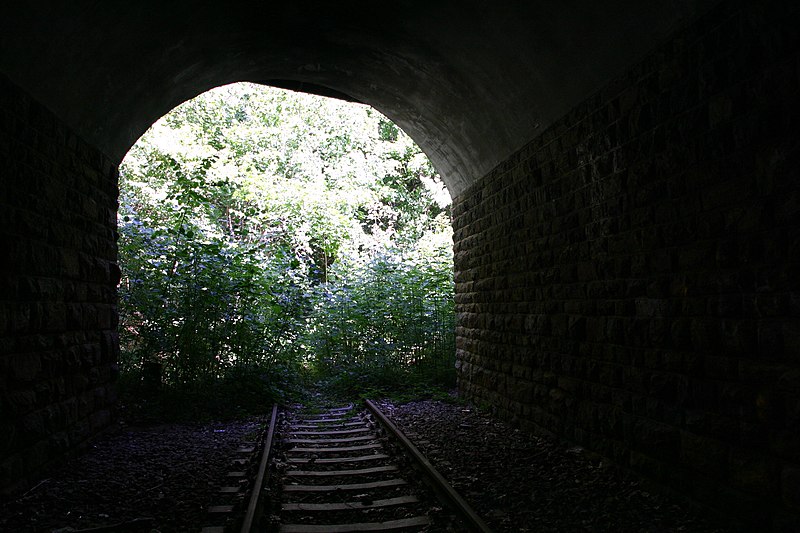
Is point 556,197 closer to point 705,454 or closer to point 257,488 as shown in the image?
point 705,454

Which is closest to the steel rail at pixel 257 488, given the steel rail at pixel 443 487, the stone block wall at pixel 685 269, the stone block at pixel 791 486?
the steel rail at pixel 443 487

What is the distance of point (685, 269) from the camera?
3977mm

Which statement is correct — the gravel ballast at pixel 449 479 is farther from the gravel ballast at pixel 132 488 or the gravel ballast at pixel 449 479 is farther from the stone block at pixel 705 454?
the stone block at pixel 705 454

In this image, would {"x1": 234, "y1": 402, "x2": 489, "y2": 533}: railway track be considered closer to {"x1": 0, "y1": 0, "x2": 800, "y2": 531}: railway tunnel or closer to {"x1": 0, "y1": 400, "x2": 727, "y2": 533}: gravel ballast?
{"x1": 0, "y1": 400, "x2": 727, "y2": 533}: gravel ballast

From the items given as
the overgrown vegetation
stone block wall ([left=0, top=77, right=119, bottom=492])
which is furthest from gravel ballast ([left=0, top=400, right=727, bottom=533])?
the overgrown vegetation

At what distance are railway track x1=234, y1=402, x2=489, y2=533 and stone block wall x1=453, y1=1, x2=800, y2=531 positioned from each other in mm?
1611

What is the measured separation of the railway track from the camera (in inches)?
150

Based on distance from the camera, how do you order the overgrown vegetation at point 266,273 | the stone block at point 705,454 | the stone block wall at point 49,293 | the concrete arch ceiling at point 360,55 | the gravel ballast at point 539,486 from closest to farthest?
the stone block at point 705,454 → the gravel ballast at point 539,486 → the stone block wall at point 49,293 → the concrete arch ceiling at point 360,55 → the overgrown vegetation at point 266,273

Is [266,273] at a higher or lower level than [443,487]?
higher

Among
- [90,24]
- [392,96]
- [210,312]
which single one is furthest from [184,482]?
[392,96]

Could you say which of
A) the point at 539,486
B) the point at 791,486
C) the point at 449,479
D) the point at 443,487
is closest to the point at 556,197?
the point at 539,486

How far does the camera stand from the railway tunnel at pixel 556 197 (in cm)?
333

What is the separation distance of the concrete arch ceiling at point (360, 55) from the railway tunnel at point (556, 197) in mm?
30

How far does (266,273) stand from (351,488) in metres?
6.59
